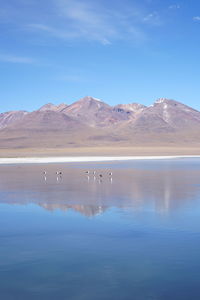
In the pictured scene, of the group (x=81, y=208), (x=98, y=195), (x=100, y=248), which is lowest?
(x=100, y=248)

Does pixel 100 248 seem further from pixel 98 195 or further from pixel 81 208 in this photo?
pixel 98 195

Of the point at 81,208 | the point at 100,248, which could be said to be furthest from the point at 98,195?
the point at 100,248

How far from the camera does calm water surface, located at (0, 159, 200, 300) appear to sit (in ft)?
29.3

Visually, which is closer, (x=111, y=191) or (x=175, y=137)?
(x=111, y=191)

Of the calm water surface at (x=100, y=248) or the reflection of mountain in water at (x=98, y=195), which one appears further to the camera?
the reflection of mountain in water at (x=98, y=195)

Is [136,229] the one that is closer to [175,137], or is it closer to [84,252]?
[84,252]

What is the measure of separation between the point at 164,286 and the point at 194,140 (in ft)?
577

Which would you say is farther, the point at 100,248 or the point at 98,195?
the point at 98,195

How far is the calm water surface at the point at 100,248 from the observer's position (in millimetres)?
8945

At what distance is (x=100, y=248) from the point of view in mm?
11867

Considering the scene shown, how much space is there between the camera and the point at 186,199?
20.6m

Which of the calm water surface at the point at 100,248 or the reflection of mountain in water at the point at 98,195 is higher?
the reflection of mountain in water at the point at 98,195

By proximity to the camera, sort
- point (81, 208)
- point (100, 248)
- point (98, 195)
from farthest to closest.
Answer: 1. point (98, 195)
2. point (81, 208)
3. point (100, 248)

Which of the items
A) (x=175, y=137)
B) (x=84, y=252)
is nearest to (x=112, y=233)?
(x=84, y=252)
